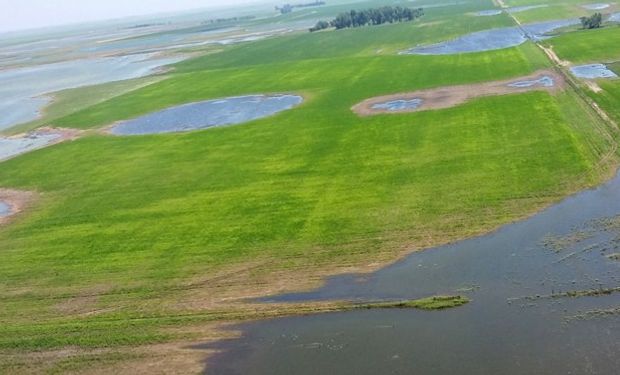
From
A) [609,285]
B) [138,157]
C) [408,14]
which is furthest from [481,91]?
[408,14]

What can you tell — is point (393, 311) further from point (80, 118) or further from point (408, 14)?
point (408, 14)

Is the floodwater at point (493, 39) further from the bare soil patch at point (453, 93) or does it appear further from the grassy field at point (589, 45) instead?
the bare soil patch at point (453, 93)

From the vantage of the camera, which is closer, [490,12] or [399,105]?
[399,105]

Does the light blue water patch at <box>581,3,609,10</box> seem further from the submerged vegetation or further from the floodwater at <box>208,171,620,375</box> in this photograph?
the submerged vegetation

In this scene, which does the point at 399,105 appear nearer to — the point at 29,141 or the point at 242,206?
the point at 242,206

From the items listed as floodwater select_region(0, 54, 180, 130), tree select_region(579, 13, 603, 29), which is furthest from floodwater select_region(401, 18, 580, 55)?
floodwater select_region(0, 54, 180, 130)

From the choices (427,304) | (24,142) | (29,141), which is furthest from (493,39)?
(427,304)
